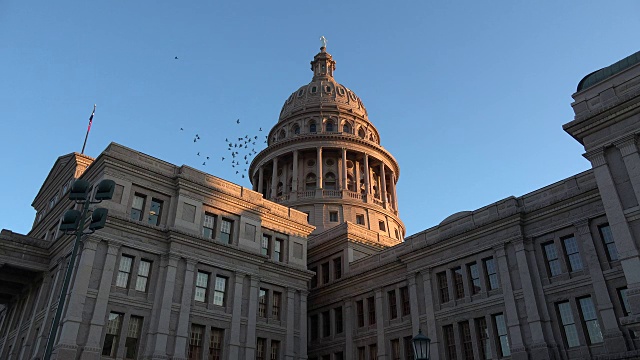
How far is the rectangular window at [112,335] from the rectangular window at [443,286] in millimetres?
21223

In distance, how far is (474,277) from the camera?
33.8m

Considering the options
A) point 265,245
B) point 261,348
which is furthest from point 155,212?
point 261,348

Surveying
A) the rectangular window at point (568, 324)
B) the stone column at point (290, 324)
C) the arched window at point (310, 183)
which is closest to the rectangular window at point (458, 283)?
the rectangular window at point (568, 324)

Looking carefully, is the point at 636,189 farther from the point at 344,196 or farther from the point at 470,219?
the point at 344,196

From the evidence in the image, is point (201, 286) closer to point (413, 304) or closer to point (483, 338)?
point (413, 304)

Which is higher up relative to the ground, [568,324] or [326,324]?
[326,324]

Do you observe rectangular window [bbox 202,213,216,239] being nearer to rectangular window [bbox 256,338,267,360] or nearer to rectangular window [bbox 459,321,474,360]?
rectangular window [bbox 256,338,267,360]

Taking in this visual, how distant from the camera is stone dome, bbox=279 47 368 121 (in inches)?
3009

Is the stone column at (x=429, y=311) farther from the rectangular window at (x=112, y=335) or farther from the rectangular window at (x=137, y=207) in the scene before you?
the rectangular window at (x=137, y=207)

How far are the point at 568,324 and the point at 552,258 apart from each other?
3969 millimetres

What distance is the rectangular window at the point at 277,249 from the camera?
40.8 meters

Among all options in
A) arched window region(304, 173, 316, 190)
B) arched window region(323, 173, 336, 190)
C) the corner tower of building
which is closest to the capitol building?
the corner tower of building

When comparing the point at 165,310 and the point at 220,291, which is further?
the point at 220,291

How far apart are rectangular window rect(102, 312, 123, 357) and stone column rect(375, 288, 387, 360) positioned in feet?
60.3
